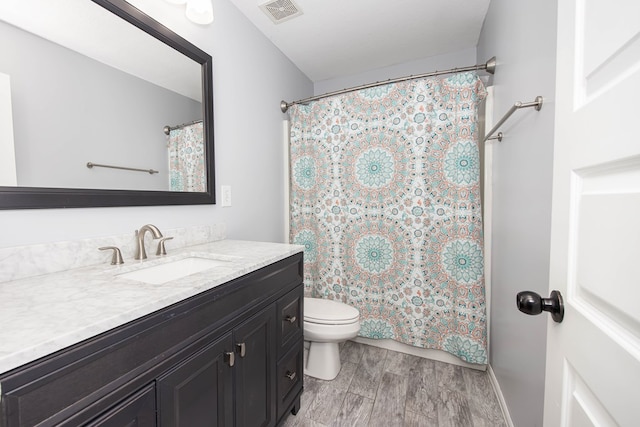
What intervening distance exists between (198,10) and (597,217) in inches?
65.0

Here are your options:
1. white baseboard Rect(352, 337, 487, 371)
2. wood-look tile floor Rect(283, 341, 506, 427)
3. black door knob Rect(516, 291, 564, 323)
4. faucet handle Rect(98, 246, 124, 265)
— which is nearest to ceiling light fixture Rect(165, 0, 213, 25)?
faucet handle Rect(98, 246, 124, 265)

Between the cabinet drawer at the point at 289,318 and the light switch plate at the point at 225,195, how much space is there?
685 millimetres

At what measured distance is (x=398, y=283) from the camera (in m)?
1.87

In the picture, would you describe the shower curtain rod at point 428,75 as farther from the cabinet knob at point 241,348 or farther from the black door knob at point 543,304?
the cabinet knob at point 241,348

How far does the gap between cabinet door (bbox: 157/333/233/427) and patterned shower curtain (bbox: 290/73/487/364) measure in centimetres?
128

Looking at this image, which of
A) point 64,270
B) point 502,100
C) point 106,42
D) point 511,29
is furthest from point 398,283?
point 106,42

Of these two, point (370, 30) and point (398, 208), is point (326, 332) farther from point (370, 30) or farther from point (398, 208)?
point (370, 30)

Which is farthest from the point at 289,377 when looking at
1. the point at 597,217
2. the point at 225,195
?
the point at 597,217

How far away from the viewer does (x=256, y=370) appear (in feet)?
3.30

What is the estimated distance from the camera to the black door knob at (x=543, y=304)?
21.1 inches

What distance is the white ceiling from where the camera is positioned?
5.33 feet

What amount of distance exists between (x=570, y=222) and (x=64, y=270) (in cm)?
145

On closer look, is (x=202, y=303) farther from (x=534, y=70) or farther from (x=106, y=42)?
(x=534, y=70)

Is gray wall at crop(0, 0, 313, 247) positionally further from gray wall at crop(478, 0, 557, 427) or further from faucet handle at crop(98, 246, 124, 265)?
gray wall at crop(478, 0, 557, 427)
